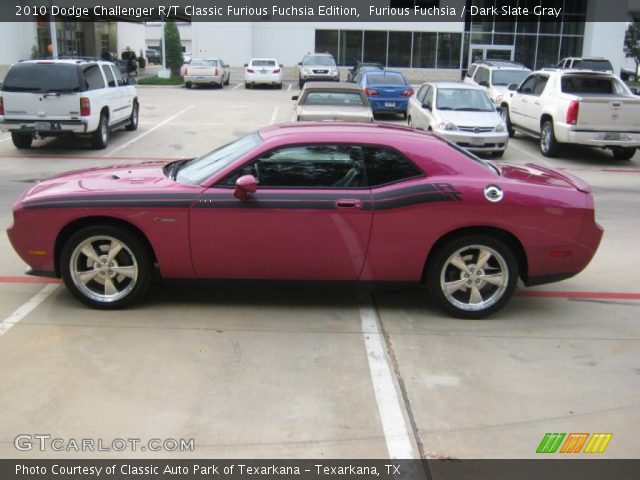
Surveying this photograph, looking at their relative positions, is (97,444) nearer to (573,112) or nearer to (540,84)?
(573,112)

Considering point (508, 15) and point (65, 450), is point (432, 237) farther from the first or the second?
point (508, 15)

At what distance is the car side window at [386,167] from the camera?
530 centimetres

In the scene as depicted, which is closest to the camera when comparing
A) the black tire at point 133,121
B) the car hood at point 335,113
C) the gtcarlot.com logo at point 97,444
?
the gtcarlot.com logo at point 97,444

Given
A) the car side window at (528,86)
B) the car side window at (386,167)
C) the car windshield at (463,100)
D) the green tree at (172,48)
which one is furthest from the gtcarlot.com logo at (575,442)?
the green tree at (172,48)

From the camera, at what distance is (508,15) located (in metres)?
41.9

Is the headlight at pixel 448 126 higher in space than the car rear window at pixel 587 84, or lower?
lower

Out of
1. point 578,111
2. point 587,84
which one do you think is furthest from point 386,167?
point 587,84

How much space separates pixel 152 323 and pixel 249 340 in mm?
834

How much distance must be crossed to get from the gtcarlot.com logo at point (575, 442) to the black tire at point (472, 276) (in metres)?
1.70

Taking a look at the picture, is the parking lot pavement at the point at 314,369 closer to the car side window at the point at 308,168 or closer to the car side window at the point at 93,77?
the car side window at the point at 308,168

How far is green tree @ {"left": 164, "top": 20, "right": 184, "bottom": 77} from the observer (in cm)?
3753

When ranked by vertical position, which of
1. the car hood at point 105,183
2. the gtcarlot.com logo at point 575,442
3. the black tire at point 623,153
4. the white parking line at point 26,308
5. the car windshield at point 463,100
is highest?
the car windshield at point 463,100

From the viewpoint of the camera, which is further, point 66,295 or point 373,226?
point 66,295
